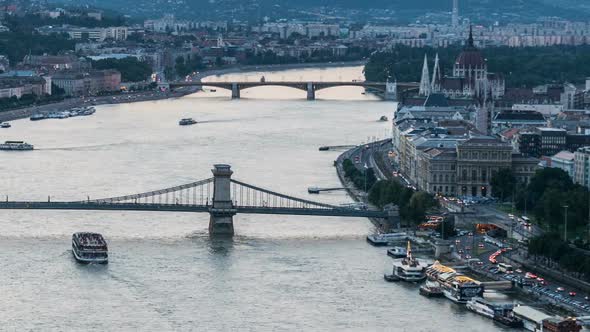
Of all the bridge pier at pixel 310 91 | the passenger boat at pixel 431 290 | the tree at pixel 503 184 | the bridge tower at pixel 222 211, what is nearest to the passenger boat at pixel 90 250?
the bridge tower at pixel 222 211

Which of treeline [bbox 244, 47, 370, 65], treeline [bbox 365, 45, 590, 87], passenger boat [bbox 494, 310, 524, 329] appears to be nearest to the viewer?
passenger boat [bbox 494, 310, 524, 329]

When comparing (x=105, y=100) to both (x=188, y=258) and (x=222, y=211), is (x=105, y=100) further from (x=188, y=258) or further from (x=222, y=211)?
(x=188, y=258)

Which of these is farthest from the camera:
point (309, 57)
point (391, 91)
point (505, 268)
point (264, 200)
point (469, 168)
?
point (309, 57)

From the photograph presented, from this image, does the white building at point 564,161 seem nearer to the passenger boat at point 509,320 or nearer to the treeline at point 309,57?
the passenger boat at point 509,320

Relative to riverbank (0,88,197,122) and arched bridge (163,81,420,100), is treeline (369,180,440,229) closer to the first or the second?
riverbank (0,88,197,122)

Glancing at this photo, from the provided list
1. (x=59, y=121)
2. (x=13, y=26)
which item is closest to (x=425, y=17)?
(x=13, y=26)

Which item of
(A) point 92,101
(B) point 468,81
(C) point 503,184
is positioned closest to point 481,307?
(C) point 503,184

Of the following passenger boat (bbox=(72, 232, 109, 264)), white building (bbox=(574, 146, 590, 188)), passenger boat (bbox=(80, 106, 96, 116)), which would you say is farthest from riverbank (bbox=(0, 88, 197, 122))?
passenger boat (bbox=(72, 232, 109, 264))
